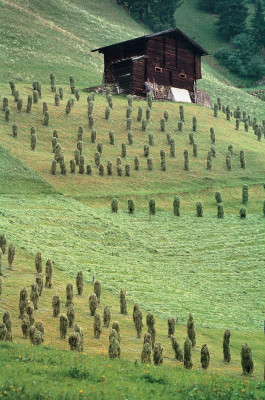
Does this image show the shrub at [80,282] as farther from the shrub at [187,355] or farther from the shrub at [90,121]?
the shrub at [90,121]

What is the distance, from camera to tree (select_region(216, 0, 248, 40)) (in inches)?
4732

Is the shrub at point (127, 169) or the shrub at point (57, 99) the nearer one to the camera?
the shrub at point (127, 169)

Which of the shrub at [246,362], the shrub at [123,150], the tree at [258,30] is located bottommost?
the shrub at [246,362]

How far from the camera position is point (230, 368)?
21.4 m

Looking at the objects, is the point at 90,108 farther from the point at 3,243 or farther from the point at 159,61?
the point at 3,243

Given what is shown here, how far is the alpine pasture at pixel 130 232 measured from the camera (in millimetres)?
16938

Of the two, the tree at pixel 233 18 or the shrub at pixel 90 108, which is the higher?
the tree at pixel 233 18

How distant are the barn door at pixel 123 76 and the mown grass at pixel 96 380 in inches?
1950

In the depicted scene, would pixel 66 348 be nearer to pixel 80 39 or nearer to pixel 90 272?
pixel 90 272

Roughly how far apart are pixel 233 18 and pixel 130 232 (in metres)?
92.1

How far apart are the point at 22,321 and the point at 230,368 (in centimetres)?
651

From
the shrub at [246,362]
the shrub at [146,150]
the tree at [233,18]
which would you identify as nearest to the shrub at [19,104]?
the shrub at [146,150]

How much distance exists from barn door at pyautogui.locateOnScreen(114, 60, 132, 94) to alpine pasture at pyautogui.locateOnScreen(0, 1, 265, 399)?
2.05 meters

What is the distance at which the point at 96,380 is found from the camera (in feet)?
50.7
